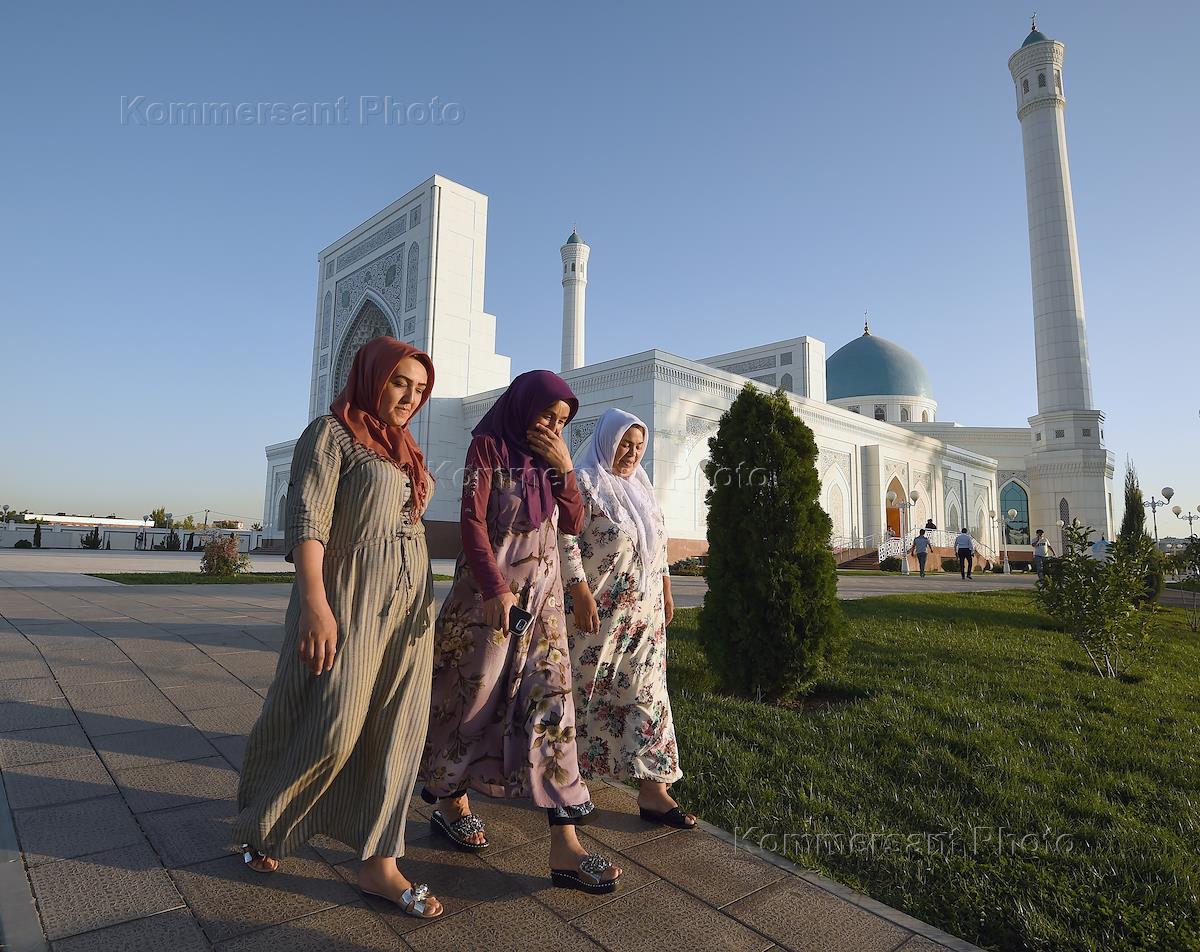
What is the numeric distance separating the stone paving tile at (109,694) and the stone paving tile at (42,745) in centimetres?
35

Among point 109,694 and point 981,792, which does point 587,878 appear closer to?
point 981,792

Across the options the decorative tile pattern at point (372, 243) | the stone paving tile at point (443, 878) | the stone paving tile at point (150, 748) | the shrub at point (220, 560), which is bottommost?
the stone paving tile at point (443, 878)

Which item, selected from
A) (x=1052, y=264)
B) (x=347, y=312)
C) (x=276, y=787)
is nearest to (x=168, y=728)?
(x=276, y=787)

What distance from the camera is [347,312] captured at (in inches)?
915

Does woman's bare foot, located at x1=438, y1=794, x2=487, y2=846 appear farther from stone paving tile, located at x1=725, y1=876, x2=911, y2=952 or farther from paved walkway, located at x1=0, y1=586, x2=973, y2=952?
stone paving tile, located at x1=725, y1=876, x2=911, y2=952

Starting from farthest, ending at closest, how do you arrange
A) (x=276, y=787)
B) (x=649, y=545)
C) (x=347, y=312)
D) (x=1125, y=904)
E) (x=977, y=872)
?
(x=347, y=312), (x=649, y=545), (x=977, y=872), (x=1125, y=904), (x=276, y=787)

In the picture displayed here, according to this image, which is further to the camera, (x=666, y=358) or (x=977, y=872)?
(x=666, y=358)

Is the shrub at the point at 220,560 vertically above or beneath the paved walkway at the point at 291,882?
above

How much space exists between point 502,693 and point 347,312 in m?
23.5

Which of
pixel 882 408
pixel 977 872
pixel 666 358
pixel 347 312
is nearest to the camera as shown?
pixel 977 872

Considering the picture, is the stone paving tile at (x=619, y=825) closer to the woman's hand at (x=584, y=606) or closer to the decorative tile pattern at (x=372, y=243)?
the woman's hand at (x=584, y=606)

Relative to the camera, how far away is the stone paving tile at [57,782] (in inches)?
84.7

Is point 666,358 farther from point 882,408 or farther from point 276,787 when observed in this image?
point 882,408

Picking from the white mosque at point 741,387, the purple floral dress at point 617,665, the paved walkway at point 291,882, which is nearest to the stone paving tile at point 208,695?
the paved walkway at point 291,882
